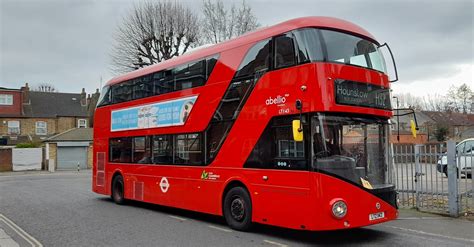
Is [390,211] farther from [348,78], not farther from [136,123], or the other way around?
[136,123]

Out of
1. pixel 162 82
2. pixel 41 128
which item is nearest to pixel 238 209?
pixel 162 82

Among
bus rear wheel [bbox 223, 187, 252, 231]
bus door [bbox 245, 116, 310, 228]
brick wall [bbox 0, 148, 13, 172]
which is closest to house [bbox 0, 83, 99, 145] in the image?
brick wall [bbox 0, 148, 13, 172]

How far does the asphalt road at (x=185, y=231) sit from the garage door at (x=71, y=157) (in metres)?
29.5

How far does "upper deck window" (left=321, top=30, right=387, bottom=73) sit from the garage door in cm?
3703

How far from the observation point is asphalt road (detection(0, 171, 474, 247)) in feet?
25.4

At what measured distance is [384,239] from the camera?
7848 millimetres

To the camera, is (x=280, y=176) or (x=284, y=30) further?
(x=284, y=30)

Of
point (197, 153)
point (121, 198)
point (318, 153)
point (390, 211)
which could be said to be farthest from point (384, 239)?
point (121, 198)

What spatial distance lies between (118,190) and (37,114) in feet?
148

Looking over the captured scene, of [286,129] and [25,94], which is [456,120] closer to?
[25,94]

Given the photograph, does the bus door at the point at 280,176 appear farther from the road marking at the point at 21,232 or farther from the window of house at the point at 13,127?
the window of house at the point at 13,127

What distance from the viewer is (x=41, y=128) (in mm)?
53281

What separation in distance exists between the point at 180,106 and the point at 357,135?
4752 millimetres

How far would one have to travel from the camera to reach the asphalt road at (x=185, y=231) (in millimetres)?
7734
